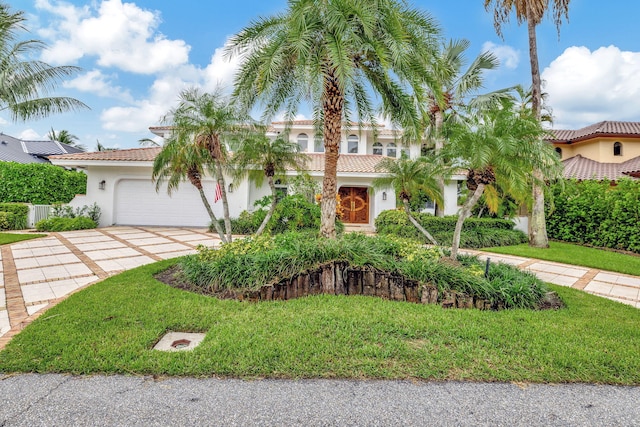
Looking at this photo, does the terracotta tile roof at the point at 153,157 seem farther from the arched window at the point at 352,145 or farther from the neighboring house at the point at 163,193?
the arched window at the point at 352,145

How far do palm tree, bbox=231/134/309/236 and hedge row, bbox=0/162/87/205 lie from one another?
1387 centimetres

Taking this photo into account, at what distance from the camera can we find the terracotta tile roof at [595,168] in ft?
57.7

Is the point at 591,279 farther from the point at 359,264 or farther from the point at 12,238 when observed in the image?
the point at 12,238

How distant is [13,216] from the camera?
14094mm

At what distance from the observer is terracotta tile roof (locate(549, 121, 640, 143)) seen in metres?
20.3

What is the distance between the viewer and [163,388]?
2.90m

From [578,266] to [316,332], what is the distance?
9.30m

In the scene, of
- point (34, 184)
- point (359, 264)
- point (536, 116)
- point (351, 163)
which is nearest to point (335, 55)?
point (359, 264)

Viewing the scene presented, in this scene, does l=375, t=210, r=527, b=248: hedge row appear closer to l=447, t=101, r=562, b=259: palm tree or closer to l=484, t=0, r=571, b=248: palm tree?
l=484, t=0, r=571, b=248: palm tree

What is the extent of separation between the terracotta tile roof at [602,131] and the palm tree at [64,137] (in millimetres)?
50001

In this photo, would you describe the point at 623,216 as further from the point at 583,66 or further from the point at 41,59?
the point at 41,59

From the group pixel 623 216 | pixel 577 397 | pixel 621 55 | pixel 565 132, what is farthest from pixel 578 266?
pixel 565 132

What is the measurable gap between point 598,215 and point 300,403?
1542 centimetres

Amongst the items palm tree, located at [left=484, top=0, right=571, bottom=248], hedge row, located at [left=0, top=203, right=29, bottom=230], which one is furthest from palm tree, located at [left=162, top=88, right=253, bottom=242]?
hedge row, located at [left=0, top=203, right=29, bottom=230]
